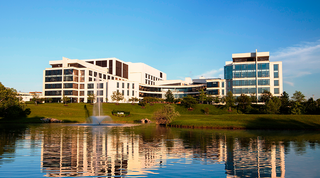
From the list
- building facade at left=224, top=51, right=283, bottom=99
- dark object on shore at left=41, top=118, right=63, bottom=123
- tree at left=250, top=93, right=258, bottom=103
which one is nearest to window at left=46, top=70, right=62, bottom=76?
dark object on shore at left=41, top=118, right=63, bottom=123

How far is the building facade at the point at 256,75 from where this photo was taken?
140625mm

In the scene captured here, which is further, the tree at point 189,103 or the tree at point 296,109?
the tree at point 189,103

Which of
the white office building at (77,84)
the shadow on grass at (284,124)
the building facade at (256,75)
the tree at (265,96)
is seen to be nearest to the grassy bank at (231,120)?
the shadow on grass at (284,124)

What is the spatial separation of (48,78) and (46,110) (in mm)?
76536

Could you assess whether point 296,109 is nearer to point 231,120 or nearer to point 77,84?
point 231,120

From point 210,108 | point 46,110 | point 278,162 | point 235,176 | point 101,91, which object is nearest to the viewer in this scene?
point 235,176

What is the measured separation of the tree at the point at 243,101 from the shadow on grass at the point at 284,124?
179 ft

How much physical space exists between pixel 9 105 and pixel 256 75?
12270 cm

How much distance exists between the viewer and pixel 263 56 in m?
143

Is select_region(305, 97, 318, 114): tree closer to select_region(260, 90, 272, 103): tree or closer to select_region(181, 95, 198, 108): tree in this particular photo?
select_region(260, 90, 272, 103): tree

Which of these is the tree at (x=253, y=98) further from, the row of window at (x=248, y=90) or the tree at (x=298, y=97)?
the tree at (x=298, y=97)

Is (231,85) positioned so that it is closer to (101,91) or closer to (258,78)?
(258,78)

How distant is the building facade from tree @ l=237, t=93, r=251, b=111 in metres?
14.2

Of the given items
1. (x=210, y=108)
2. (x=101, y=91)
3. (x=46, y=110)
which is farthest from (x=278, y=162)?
(x=101, y=91)
